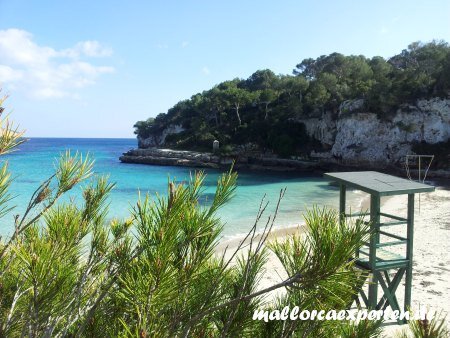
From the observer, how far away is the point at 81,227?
172 centimetres

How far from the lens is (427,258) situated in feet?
29.6

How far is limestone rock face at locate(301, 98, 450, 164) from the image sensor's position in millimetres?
28672

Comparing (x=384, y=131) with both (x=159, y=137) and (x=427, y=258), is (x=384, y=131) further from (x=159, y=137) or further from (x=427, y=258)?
(x=159, y=137)

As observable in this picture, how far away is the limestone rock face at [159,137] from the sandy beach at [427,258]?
149 feet

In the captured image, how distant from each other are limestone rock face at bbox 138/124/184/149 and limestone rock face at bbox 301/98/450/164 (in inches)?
1203

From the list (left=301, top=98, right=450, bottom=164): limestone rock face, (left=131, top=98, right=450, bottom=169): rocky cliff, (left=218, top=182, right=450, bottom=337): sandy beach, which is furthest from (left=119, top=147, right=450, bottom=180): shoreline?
(left=218, top=182, right=450, bottom=337): sandy beach

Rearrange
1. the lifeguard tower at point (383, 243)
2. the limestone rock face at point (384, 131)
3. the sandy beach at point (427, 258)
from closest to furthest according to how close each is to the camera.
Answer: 1. the lifeguard tower at point (383, 243)
2. the sandy beach at point (427, 258)
3. the limestone rock face at point (384, 131)

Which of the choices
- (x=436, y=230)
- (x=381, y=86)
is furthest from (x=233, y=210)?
(x=381, y=86)

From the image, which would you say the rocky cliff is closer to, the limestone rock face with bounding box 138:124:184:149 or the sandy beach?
the sandy beach

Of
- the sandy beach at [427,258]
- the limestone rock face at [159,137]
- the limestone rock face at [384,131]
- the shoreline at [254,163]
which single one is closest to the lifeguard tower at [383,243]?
the sandy beach at [427,258]

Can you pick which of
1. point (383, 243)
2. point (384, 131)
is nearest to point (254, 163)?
point (384, 131)

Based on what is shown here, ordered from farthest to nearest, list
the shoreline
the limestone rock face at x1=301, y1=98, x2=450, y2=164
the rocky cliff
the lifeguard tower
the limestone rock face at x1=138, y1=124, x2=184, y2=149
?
the limestone rock face at x1=138, y1=124, x2=184, y2=149, the shoreline, the rocky cliff, the limestone rock face at x1=301, y1=98, x2=450, y2=164, the lifeguard tower

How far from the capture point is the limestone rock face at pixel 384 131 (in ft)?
94.1

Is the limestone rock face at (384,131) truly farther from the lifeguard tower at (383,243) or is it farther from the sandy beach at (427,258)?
the lifeguard tower at (383,243)
